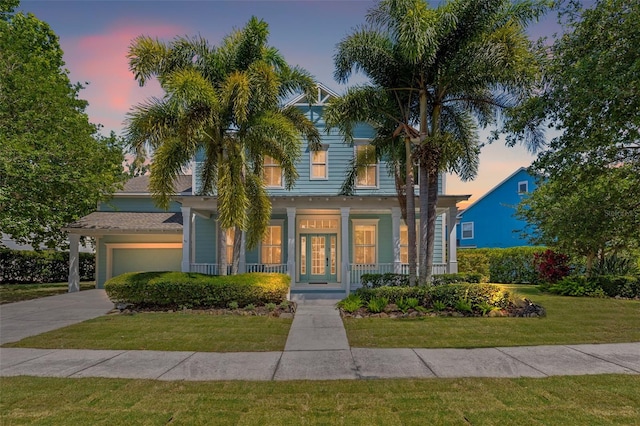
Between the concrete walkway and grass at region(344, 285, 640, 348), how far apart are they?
1.35ft

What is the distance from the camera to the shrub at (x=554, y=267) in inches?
634

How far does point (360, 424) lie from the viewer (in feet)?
12.6

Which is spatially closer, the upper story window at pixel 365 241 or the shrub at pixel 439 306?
the shrub at pixel 439 306

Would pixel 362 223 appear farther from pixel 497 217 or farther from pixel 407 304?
pixel 497 217

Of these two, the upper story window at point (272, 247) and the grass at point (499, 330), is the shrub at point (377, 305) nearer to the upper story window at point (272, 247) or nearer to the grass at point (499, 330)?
the grass at point (499, 330)

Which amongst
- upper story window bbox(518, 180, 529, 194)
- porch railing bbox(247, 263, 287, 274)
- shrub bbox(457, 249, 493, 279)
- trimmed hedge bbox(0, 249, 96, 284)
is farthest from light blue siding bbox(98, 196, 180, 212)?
upper story window bbox(518, 180, 529, 194)

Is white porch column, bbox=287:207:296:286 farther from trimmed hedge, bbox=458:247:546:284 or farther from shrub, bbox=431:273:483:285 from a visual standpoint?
trimmed hedge, bbox=458:247:546:284

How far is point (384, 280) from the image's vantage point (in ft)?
40.5

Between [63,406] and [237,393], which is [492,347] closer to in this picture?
[237,393]

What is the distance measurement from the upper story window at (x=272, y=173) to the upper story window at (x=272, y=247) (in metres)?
1.92

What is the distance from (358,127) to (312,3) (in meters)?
7.12

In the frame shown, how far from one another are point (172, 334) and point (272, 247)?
845 cm

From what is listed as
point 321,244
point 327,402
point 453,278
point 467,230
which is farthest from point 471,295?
point 467,230

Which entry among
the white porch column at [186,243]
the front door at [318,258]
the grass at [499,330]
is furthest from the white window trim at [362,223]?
the white porch column at [186,243]
